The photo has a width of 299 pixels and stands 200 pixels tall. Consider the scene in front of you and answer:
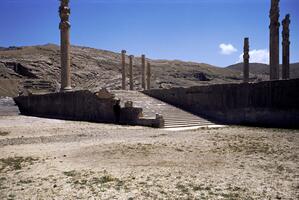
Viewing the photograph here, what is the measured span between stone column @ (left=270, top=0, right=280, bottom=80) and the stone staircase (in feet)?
20.1

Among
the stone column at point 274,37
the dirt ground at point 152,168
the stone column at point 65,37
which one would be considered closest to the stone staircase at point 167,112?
the stone column at point 65,37

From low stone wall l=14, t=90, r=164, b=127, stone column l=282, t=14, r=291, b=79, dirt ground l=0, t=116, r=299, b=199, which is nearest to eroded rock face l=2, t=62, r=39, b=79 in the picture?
low stone wall l=14, t=90, r=164, b=127

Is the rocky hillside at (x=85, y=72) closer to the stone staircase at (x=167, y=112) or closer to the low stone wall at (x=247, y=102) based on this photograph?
the stone staircase at (x=167, y=112)

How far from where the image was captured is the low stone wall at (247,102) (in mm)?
16328

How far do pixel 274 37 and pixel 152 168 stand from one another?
16.8 meters

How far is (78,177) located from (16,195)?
1403 millimetres

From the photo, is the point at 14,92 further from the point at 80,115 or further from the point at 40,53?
the point at 80,115

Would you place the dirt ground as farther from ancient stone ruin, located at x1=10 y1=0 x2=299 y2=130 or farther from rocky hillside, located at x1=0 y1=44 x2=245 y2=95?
rocky hillside, located at x1=0 y1=44 x2=245 y2=95

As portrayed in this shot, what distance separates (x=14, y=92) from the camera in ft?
187

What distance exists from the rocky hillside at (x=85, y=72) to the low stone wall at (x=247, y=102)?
3450 cm

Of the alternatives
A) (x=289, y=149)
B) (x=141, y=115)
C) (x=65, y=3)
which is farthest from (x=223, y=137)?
(x=65, y=3)

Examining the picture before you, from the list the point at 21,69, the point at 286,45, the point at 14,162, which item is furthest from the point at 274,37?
the point at 21,69

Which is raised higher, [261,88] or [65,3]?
[65,3]

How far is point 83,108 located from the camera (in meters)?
22.9
